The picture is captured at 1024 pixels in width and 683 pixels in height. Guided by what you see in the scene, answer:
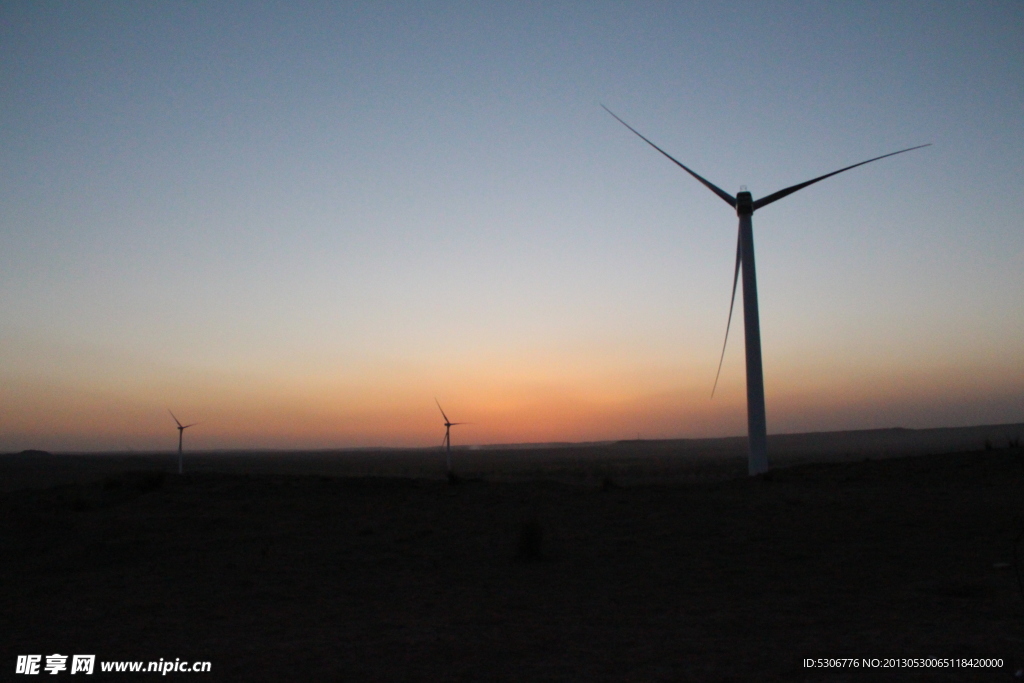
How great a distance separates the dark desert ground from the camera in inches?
421

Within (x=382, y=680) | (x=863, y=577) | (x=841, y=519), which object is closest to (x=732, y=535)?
(x=841, y=519)

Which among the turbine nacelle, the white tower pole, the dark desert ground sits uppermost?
the turbine nacelle

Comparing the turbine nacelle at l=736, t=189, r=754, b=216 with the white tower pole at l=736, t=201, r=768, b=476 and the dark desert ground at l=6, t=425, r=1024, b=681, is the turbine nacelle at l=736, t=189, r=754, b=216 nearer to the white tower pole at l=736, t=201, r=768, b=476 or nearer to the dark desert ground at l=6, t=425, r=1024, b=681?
the white tower pole at l=736, t=201, r=768, b=476

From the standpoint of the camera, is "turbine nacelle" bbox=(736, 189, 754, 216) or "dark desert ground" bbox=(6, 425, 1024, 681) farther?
"turbine nacelle" bbox=(736, 189, 754, 216)

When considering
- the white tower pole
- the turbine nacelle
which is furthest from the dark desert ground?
the turbine nacelle

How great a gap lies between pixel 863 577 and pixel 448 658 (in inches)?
343

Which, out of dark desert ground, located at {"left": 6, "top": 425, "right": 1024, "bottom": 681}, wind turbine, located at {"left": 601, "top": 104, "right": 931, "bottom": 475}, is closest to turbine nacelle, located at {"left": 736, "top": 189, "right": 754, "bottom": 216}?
wind turbine, located at {"left": 601, "top": 104, "right": 931, "bottom": 475}

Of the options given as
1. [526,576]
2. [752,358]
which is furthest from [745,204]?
[526,576]

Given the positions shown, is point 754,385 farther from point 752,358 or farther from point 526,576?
point 526,576

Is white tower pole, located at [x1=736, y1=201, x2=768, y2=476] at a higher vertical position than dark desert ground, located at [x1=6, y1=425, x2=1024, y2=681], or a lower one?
higher

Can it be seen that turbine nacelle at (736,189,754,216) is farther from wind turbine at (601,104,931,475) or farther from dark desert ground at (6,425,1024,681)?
dark desert ground at (6,425,1024,681)

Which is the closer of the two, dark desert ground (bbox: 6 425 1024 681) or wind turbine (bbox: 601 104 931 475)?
dark desert ground (bbox: 6 425 1024 681)

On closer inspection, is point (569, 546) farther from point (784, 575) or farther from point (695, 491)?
point (695, 491)

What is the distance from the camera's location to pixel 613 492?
27.1 metres
